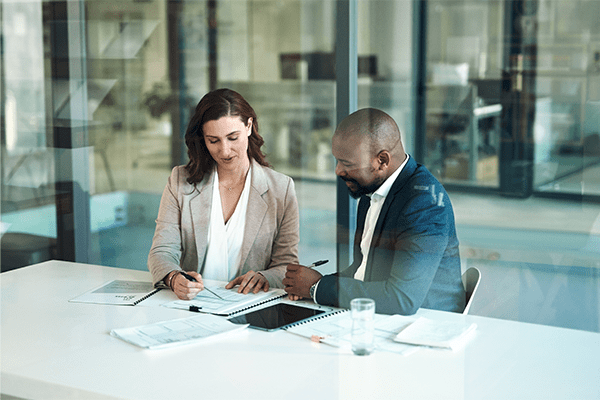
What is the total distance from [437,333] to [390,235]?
49 cm

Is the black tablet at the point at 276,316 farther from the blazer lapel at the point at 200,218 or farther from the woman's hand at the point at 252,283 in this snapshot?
the blazer lapel at the point at 200,218

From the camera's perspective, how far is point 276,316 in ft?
6.02

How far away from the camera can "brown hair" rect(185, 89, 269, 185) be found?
97.5 inches

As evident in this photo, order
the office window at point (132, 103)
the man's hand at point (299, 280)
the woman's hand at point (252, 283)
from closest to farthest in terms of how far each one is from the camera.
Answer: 1. the man's hand at point (299, 280)
2. the woman's hand at point (252, 283)
3. the office window at point (132, 103)

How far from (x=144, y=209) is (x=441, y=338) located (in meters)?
3.28

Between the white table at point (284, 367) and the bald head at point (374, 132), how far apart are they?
0.61 metres

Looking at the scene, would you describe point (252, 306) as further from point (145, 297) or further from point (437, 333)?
point (437, 333)

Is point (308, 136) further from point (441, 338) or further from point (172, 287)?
point (441, 338)

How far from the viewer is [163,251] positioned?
238 centimetres

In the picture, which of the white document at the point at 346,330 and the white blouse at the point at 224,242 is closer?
the white document at the point at 346,330

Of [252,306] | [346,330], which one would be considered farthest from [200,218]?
[346,330]

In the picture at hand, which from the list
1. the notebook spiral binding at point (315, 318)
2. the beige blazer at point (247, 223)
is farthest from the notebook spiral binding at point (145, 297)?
the notebook spiral binding at point (315, 318)

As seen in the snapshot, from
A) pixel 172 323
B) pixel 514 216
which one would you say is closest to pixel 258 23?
pixel 514 216

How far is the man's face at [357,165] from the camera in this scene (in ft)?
7.06
